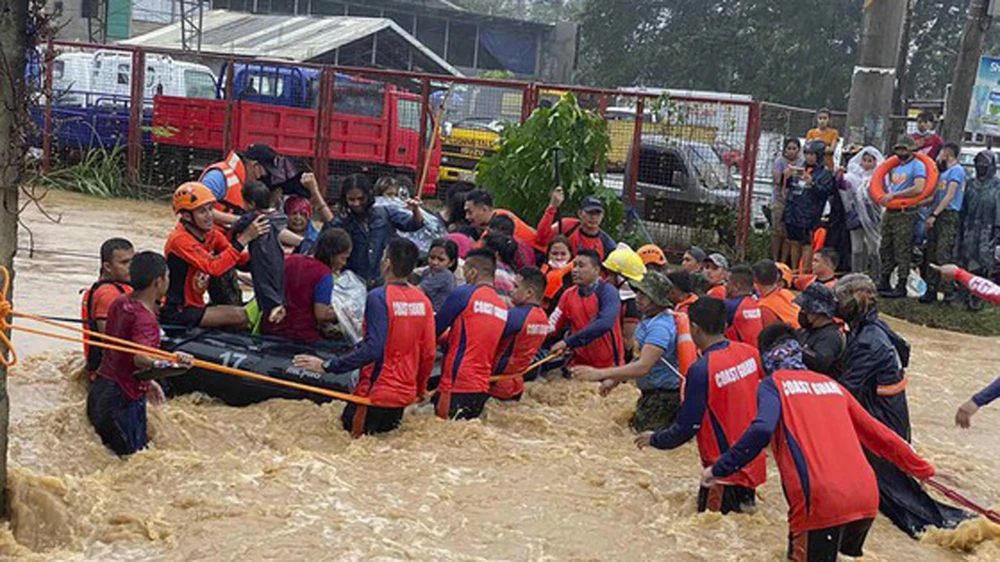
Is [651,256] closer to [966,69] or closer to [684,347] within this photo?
[684,347]

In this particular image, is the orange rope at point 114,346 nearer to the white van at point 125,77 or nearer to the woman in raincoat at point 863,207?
the woman in raincoat at point 863,207

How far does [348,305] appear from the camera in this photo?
30.3 ft

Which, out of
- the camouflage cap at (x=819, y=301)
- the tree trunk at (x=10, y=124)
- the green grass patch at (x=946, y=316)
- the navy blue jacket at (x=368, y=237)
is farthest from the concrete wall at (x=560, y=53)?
the tree trunk at (x=10, y=124)

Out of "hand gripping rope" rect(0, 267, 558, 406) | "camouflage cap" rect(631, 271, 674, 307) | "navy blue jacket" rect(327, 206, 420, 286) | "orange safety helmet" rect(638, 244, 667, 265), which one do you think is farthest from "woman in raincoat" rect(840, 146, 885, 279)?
"camouflage cap" rect(631, 271, 674, 307)

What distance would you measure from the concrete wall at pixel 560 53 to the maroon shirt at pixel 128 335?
131 ft

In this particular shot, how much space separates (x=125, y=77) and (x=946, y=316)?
1442 centimetres

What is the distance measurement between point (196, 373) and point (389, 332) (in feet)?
5.83

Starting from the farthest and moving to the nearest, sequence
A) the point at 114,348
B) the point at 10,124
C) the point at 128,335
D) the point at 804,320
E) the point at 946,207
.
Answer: the point at 946,207
the point at 804,320
the point at 128,335
the point at 114,348
the point at 10,124

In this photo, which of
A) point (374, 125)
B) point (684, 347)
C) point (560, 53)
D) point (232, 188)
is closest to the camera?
point (684, 347)

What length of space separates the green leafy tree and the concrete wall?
105 ft

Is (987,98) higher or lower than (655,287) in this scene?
higher

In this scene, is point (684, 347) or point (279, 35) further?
point (279, 35)

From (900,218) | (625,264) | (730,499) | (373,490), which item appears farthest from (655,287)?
(900,218)

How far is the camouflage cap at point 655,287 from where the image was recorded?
27.8 ft
